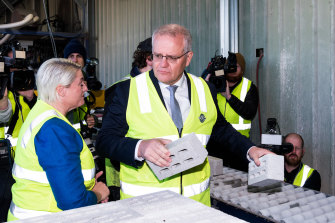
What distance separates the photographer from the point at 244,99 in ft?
13.2

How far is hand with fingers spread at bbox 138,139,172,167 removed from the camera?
1551 millimetres

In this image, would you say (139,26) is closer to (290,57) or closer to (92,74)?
(92,74)

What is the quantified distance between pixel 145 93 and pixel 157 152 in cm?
44

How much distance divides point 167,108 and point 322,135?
257 centimetres

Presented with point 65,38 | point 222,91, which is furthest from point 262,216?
point 65,38

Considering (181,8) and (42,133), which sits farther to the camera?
(181,8)

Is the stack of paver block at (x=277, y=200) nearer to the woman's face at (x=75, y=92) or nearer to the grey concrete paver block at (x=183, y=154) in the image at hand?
the grey concrete paver block at (x=183, y=154)

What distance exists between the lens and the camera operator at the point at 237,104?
3.91 metres

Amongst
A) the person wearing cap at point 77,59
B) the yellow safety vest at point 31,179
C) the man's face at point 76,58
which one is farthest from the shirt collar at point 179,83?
the man's face at point 76,58

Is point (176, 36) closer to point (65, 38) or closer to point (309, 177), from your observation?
point (309, 177)

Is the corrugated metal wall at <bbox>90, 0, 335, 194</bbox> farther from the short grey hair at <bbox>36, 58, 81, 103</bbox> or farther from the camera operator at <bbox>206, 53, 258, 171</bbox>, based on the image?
the short grey hair at <bbox>36, 58, 81, 103</bbox>

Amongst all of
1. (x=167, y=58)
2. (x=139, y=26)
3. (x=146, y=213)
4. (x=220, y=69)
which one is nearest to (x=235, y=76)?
(x=220, y=69)

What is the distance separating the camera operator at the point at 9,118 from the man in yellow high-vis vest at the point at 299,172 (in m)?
2.42

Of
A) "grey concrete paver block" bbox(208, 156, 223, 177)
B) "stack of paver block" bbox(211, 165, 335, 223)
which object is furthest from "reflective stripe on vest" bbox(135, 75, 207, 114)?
"grey concrete paver block" bbox(208, 156, 223, 177)
